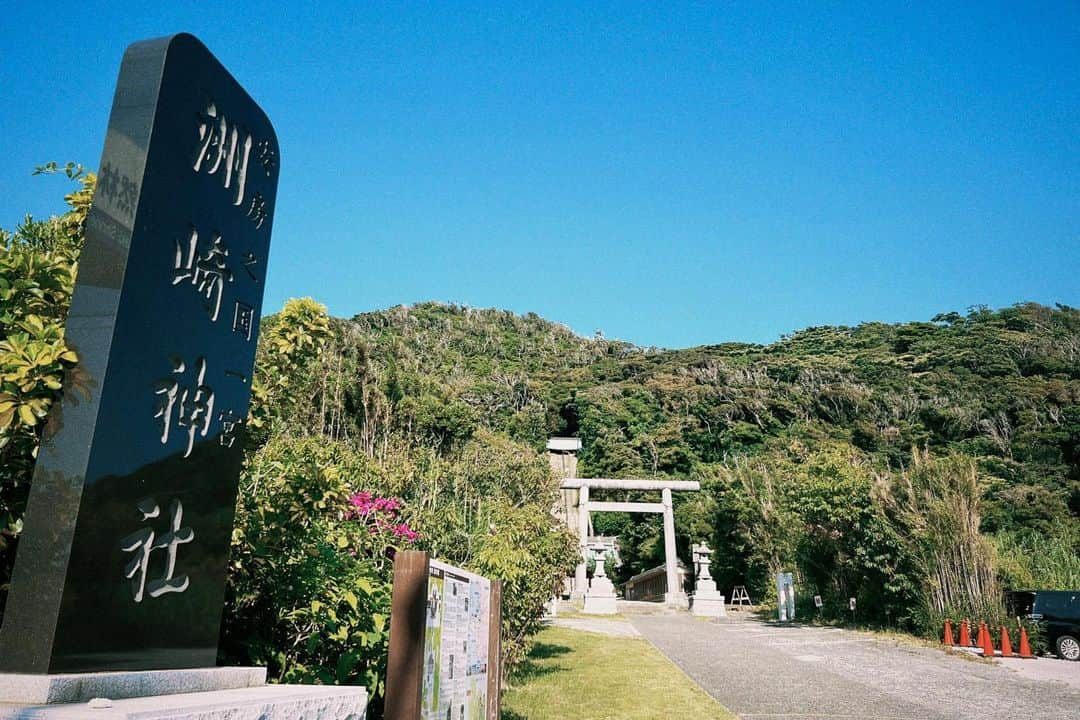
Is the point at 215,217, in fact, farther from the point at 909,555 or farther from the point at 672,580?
the point at 672,580

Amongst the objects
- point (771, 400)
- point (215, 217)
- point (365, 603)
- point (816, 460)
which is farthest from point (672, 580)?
point (215, 217)

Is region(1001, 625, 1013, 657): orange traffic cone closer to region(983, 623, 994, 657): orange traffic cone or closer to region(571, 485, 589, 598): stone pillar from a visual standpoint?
region(983, 623, 994, 657): orange traffic cone

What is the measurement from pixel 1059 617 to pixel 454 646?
38.4ft

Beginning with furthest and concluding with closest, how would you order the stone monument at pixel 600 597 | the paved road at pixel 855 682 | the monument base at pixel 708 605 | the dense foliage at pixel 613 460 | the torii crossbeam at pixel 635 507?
1. the torii crossbeam at pixel 635 507
2. the stone monument at pixel 600 597
3. the monument base at pixel 708 605
4. the paved road at pixel 855 682
5. the dense foliage at pixel 613 460

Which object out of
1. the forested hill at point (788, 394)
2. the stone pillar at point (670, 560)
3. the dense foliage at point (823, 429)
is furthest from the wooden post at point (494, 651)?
the stone pillar at point (670, 560)

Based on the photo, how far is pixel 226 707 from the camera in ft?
5.07

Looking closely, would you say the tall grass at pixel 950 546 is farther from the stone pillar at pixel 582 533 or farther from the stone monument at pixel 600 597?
the stone pillar at pixel 582 533

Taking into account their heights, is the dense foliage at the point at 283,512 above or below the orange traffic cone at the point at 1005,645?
above

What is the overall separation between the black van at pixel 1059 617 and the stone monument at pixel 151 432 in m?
12.3

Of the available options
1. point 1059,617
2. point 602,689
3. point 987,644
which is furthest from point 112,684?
point 1059,617

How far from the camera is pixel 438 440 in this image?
19.2 meters

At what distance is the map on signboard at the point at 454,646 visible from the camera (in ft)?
8.21

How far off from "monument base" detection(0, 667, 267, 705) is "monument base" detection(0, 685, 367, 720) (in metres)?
0.03

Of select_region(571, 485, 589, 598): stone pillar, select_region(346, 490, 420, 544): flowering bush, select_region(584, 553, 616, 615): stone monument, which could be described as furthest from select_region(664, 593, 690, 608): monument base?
select_region(346, 490, 420, 544): flowering bush
